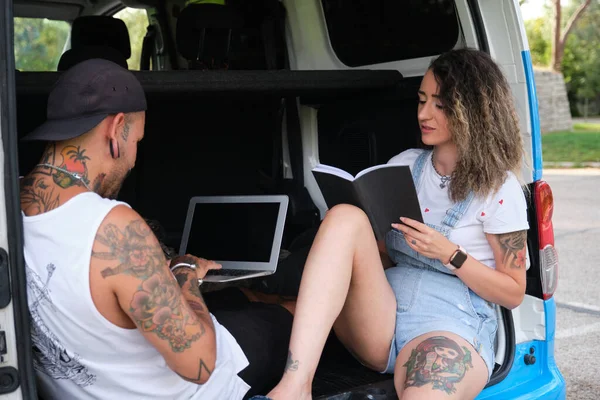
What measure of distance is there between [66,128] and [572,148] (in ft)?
43.8

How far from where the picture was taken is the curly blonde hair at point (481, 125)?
2.28 meters

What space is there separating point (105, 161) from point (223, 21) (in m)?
1.63

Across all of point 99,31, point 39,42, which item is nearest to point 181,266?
point 99,31

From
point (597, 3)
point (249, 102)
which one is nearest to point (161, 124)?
point (249, 102)

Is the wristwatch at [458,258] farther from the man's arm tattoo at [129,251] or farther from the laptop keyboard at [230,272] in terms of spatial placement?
the man's arm tattoo at [129,251]

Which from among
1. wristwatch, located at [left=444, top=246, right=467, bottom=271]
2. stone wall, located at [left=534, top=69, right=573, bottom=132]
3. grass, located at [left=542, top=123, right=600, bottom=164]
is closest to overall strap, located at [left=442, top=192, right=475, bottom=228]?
wristwatch, located at [left=444, top=246, right=467, bottom=271]

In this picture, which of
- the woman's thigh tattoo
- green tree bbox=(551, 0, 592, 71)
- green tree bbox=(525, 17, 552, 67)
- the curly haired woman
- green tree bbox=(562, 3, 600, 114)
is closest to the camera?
the woman's thigh tattoo

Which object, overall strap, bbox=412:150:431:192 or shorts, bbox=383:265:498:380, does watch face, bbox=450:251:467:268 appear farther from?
overall strap, bbox=412:150:431:192

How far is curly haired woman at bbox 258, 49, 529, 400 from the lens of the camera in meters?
2.10

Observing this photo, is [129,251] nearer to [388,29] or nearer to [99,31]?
[388,29]

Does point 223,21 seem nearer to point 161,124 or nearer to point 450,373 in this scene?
point 161,124

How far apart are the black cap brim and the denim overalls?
113cm

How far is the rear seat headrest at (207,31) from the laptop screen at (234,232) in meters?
0.84

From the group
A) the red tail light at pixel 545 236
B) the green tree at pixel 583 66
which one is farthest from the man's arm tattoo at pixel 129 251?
the green tree at pixel 583 66
